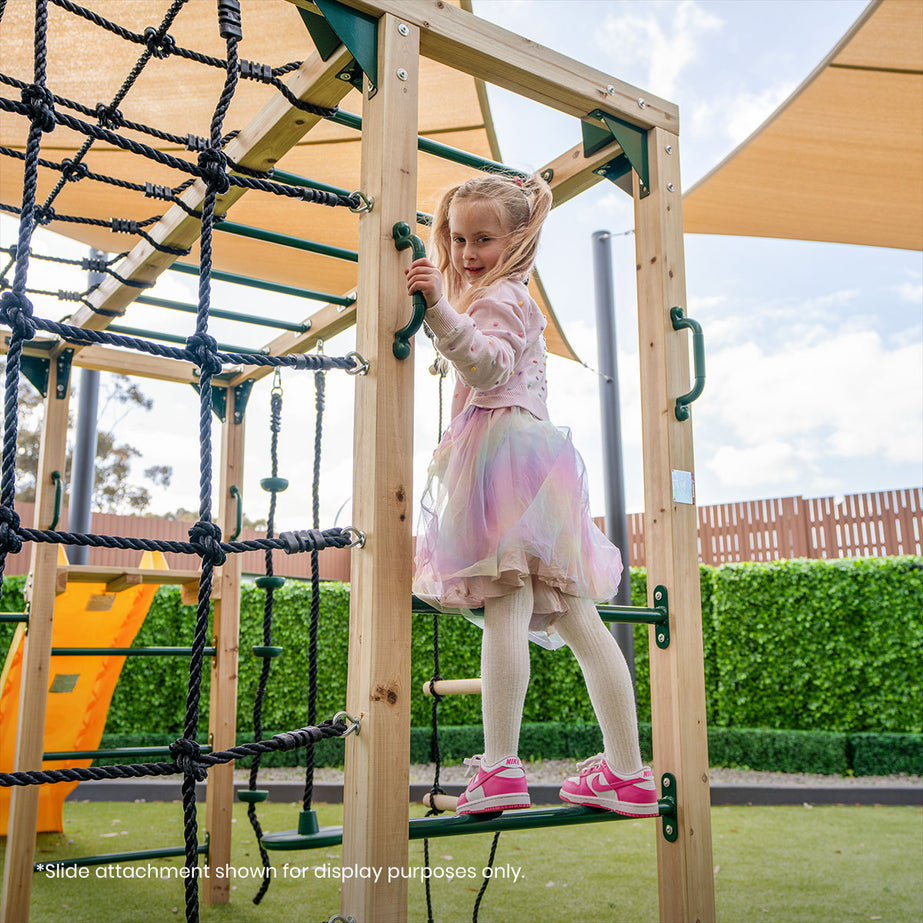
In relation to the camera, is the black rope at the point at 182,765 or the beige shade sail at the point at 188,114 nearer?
the black rope at the point at 182,765

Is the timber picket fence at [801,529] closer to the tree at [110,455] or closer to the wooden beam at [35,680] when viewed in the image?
the tree at [110,455]

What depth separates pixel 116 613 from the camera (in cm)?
350

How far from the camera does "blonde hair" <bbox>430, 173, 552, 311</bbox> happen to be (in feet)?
5.57

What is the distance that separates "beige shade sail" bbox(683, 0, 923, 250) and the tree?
12437 mm

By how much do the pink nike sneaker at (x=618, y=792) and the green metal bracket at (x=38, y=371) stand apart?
2314 millimetres

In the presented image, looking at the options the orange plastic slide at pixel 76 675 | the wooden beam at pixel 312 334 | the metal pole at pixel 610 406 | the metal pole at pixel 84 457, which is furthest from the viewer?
the metal pole at pixel 610 406

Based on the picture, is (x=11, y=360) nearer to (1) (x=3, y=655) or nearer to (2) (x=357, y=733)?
(2) (x=357, y=733)

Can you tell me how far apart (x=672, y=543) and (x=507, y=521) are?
1.39ft

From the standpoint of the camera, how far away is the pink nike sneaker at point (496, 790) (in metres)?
1.40

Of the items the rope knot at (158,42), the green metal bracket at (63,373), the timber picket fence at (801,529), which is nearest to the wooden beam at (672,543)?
the rope knot at (158,42)

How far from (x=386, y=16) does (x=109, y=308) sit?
154 centimetres

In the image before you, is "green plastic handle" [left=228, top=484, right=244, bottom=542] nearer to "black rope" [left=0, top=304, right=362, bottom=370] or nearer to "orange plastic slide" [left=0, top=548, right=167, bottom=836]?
→ "orange plastic slide" [left=0, top=548, right=167, bottom=836]

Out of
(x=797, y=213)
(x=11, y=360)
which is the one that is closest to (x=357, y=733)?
(x=11, y=360)

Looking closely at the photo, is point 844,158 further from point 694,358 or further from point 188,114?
point 188,114
